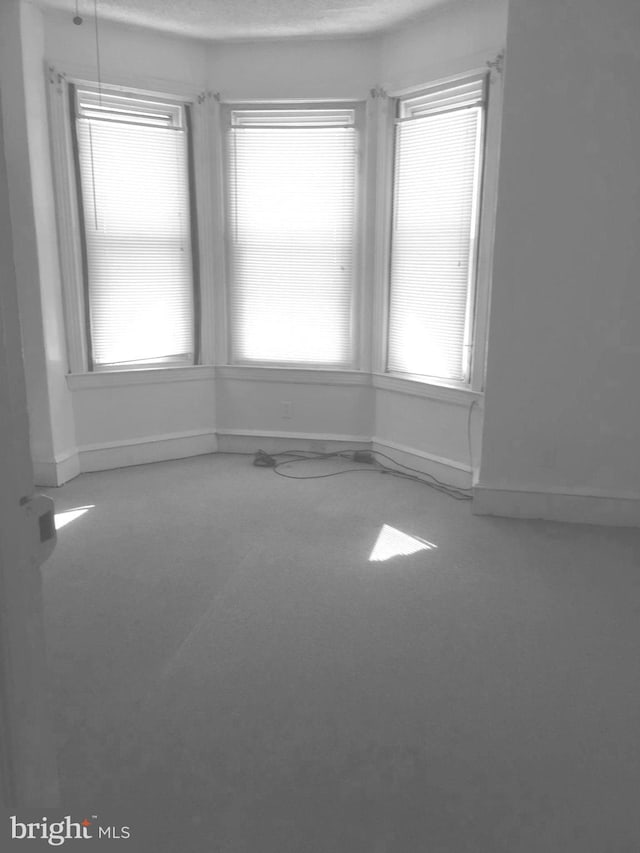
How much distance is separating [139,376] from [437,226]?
228 cm

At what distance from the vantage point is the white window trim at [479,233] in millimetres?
3877

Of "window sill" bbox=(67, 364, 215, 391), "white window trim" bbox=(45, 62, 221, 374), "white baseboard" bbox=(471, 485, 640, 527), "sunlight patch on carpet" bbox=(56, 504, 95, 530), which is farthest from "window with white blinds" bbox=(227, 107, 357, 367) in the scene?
"sunlight patch on carpet" bbox=(56, 504, 95, 530)

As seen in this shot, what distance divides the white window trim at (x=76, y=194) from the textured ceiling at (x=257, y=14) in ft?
1.18

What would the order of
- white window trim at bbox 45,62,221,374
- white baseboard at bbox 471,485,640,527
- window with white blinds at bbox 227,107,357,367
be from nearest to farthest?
1. white baseboard at bbox 471,485,640,527
2. white window trim at bbox 45,62,221,374
3. window with white blinds at bbox 227,107,357,367

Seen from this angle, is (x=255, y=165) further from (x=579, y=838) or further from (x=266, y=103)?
(x=579, y=838)

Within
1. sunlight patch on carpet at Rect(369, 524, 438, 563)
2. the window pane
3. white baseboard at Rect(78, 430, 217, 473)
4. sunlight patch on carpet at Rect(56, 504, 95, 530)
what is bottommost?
sunlight patch on carpet at Rect(369, 524, 438, 563)

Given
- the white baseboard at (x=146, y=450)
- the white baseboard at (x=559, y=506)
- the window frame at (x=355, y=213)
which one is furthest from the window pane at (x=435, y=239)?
the white baseboard at (x=146, y=450)

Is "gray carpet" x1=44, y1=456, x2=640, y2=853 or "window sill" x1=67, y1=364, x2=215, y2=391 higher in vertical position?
"window sill" x1=67, y1=364, x2=215, y2=391

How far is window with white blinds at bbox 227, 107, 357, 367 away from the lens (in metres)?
4.62

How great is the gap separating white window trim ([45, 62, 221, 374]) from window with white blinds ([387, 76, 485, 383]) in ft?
4.37

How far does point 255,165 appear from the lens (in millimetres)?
4699

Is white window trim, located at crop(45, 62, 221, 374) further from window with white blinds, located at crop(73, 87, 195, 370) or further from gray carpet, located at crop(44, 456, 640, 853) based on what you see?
gray carpet, located at crop(44, 456, 640, 853)

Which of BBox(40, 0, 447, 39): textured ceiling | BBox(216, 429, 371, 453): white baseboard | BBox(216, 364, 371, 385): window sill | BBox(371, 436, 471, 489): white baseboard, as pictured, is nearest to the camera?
BBox(40, 0, 447, 39): textured ceiling

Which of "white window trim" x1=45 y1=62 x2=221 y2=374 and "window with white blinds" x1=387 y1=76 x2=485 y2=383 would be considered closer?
"window with white blinds" x1=387 y1=76 x2=485 y2=383
